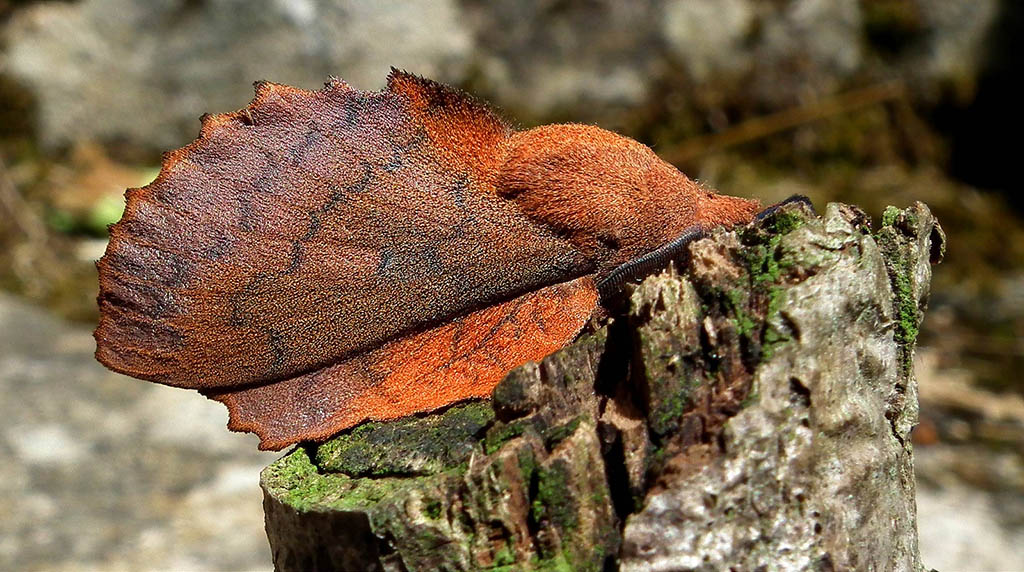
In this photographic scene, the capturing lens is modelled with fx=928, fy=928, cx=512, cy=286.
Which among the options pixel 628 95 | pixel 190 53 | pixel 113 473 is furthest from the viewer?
pixel 628 95

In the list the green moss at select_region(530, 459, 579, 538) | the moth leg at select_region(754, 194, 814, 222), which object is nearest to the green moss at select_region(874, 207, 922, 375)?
the moth leg at select_region(754, 194, 814, 222)

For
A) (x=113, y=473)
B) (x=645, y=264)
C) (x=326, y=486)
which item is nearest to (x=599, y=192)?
(x=645, y=264)

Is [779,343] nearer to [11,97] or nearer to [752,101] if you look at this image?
[752,101]

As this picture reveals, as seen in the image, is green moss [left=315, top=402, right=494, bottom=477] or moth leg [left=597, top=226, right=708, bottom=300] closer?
green moss [left=315, top=402, right=494, bottom=477]

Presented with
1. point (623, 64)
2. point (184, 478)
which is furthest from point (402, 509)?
point (623, 64)

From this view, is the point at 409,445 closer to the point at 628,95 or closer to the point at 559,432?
the point at 559,432

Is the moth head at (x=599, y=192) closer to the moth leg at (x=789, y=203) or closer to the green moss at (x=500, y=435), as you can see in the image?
the moth leg at (x=789, y=203)

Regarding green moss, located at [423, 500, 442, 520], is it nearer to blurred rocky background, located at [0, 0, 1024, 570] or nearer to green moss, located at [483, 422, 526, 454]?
green moss, located at [483, 422, 526, 454]

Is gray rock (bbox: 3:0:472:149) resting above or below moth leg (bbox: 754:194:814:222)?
above
